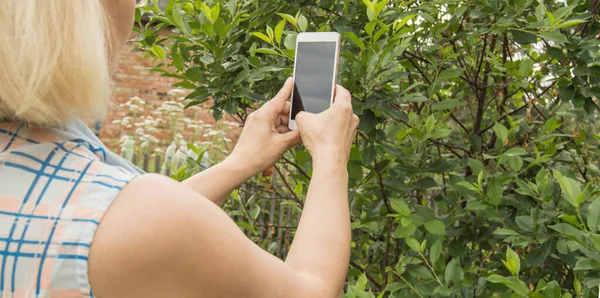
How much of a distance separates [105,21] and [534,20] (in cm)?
144

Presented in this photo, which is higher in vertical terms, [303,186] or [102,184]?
[102,184]

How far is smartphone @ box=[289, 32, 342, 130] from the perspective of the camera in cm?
142

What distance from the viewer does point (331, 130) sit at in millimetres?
1257

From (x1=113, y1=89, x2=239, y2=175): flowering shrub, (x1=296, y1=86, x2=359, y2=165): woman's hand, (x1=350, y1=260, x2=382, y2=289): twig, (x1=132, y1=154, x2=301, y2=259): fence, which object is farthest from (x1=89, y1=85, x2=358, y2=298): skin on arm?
(x1=113, y1=89, x2=239, y2=175): flowering shrub

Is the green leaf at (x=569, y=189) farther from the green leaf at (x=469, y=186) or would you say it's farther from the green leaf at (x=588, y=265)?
the green leaf at (x=469, y=186)

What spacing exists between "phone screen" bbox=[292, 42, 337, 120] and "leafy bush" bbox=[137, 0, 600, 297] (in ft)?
0.80

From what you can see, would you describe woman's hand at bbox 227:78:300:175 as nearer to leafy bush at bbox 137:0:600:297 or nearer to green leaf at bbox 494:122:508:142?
leafy bush at bbox 137:0:600:297

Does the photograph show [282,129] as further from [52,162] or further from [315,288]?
[52,162]

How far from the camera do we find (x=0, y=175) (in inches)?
31.9

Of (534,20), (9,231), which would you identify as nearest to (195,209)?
(9,231)

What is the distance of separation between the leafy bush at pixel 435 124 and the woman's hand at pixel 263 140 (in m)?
0.37

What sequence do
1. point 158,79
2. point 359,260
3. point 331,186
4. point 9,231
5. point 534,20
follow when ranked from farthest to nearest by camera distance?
point 158,79 → point 359,260 → point 534,20 → point 331,186 → point 9,231

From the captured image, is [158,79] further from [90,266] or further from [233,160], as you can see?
[90,266]

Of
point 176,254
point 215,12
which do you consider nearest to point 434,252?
point 215,12
